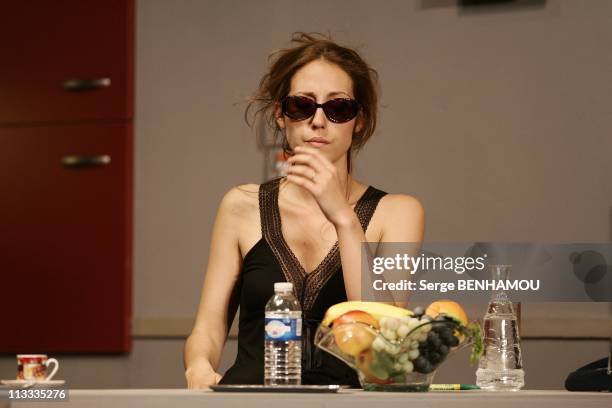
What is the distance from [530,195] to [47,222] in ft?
5.90

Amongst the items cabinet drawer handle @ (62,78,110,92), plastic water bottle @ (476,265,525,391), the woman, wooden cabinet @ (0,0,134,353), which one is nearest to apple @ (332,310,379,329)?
plastic water bottle @ (476,265,525,391)

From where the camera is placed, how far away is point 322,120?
2.07m

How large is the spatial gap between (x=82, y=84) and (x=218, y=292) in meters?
1.79

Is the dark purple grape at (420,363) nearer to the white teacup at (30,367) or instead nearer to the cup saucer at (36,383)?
the cup saucer at (36,383)

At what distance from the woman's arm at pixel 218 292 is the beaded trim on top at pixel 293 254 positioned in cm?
7

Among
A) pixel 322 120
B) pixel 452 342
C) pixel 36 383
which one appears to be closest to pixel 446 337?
pixel 452 342

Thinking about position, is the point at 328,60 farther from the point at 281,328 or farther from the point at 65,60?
the point at 65,60

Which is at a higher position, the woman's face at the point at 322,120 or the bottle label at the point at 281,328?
the woman's face at the point at 322,120

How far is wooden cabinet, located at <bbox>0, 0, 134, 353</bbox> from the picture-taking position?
12.2ft

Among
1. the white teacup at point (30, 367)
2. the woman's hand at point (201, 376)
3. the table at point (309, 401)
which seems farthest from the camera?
the white teacup at point (30, 367)

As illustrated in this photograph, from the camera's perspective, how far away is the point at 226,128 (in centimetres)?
362

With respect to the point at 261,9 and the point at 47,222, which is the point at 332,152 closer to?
the point at 261,9

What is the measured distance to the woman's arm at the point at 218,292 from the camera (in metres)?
2.11

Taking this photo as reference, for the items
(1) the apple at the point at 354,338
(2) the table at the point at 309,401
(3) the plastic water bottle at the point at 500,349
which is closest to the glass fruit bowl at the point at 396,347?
(1) the apple at the point at 354,338
